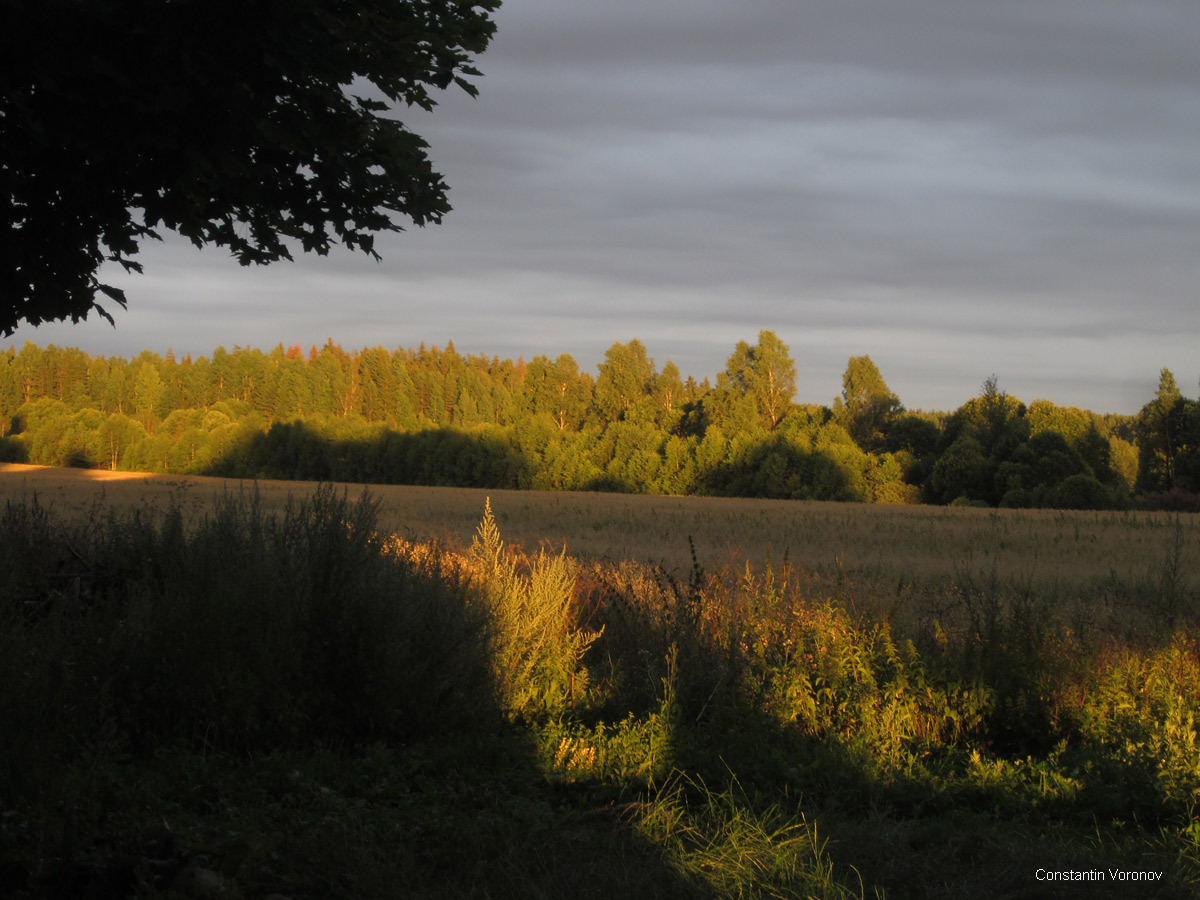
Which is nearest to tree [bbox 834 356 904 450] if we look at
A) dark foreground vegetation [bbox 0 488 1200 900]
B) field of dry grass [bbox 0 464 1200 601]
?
field of dry grass [bbox 0 464 1200 601]

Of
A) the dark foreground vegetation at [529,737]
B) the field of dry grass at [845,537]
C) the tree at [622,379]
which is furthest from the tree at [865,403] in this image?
the dark foreground vegetation at [529,737]

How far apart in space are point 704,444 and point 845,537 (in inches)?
1863

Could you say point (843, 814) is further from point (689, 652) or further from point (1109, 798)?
point (689, 652)

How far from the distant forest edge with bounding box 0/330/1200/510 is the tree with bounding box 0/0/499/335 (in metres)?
60.0

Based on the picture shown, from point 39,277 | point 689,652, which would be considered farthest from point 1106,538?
point 39,277

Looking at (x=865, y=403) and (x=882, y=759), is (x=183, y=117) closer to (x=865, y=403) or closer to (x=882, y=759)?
(x=882, y=759)

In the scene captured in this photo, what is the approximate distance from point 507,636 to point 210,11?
4.35m

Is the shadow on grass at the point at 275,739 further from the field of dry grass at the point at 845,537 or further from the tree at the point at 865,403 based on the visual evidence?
the tree at the point at 865,403

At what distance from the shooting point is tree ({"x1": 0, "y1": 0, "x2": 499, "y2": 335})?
14.3ft

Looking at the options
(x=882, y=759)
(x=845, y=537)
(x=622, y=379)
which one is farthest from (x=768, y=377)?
(x=882, y=759)

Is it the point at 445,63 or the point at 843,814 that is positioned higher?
the point at 445,63

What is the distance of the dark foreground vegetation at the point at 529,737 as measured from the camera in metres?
3.93

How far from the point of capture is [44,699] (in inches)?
189

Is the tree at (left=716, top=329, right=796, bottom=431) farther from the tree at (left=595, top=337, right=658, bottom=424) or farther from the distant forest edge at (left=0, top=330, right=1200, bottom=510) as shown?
the tree at (left=595, top=337, right=658, bottom=424)
